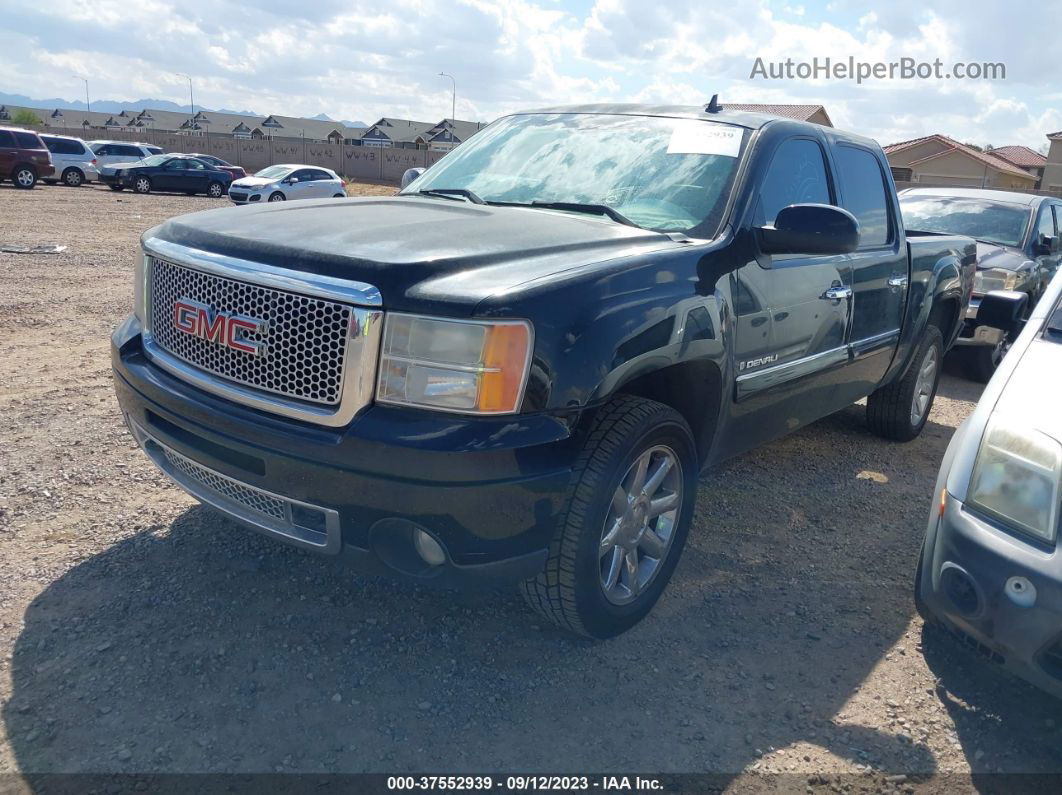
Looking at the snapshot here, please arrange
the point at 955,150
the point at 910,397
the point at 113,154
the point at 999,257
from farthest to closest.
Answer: the point at 955,150
the point at 113,154
the point at 999,257
the point at 910,397

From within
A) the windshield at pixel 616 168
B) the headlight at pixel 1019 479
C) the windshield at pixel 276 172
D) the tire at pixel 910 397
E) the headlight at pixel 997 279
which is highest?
the windshield at pixel 616 168

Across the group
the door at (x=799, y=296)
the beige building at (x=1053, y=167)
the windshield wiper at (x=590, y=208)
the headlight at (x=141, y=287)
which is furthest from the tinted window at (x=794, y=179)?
the beige building at (x=1053, y=167)

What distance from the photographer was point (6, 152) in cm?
2306

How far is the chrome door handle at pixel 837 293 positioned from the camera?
3.84 meters

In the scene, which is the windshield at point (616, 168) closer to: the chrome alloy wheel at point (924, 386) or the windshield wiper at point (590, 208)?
the windshield wiper at point (590, 208)

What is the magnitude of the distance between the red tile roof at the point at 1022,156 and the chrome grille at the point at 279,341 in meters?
68.7

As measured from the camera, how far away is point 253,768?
231cm

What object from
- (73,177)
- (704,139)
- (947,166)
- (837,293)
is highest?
(947,166)

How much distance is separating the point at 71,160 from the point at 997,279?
28.5m

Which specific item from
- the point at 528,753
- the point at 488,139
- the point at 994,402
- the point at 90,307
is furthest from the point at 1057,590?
the point at 90,307

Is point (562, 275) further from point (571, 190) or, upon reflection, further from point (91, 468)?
point (91, 468)

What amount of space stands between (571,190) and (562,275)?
3.82 feet

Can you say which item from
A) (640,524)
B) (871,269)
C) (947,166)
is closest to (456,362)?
(640,524)

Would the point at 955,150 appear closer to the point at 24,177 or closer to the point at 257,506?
the point at 24,177
